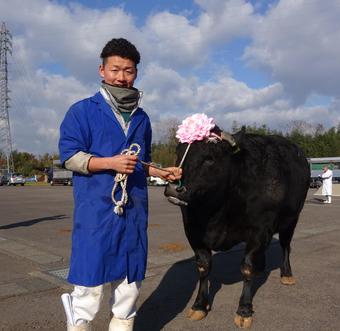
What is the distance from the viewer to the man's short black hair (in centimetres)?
296

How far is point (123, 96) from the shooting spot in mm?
2961

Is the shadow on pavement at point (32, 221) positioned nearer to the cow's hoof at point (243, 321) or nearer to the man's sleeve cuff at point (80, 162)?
the cow's hoof at point (243, 321)

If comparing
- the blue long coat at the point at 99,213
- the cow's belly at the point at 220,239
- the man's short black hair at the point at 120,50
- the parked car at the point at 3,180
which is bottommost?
the parked car at the point at 3,180

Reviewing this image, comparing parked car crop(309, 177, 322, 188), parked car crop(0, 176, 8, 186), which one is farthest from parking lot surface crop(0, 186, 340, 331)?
parked car crop(0, 176, 8, 186)

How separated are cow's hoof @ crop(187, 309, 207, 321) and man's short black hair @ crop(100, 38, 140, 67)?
8.57 ft

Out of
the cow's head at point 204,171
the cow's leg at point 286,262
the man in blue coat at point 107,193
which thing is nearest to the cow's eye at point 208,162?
the cow's head at point 204,171

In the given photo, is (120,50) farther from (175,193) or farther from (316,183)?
(316,183)

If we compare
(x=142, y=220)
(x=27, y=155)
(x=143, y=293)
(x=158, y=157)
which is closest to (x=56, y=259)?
(x=143, y=293)

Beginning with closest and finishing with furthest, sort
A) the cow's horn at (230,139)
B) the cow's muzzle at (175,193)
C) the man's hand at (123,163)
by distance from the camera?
the man's hand at (123,163), the cow's muzzle at (175,193), the cow's horn at (230,139)

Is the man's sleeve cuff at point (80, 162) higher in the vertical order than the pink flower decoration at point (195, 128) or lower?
lower

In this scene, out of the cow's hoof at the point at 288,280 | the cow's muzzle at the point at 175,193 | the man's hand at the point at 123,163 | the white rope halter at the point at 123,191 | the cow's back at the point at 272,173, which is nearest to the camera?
the man's hand at the point at 123,163

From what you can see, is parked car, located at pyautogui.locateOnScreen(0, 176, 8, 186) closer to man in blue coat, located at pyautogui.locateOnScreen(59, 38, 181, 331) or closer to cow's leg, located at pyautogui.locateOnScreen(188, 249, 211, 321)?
cow's leg, located at pyautogui.locateOnScreen(188, 249, 211, 321)

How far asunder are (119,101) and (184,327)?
234 centimetres

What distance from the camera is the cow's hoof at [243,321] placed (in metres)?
4.16
